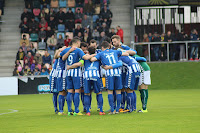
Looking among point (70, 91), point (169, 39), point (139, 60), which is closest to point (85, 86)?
point (70, 91)

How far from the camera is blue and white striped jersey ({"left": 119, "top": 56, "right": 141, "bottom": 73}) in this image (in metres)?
12.2

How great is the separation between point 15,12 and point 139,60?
2000cm

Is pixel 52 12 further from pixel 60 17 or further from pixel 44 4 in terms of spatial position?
pixel 44 4

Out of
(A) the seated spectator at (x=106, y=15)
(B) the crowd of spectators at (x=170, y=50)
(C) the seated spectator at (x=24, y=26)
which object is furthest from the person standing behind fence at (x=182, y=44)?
(C) the seated spectator at (x=24, y=26)

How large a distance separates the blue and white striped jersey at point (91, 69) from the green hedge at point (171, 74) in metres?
13.9

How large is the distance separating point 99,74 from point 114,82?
1.51ft

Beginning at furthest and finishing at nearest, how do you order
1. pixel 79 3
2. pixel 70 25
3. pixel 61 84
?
pixel 79 3 < pixel 70 25 < pixel 61 84

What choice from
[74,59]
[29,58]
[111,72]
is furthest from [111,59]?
[29,58]

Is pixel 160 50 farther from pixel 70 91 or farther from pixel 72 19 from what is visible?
pixel 70 91

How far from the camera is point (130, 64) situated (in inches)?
482

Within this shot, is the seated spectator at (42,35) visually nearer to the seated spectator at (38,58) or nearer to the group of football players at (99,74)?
the seated spectator at (38,58)

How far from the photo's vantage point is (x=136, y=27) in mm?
28938

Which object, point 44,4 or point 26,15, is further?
point 44,4

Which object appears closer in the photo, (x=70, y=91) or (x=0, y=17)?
(x=70, y=91)
